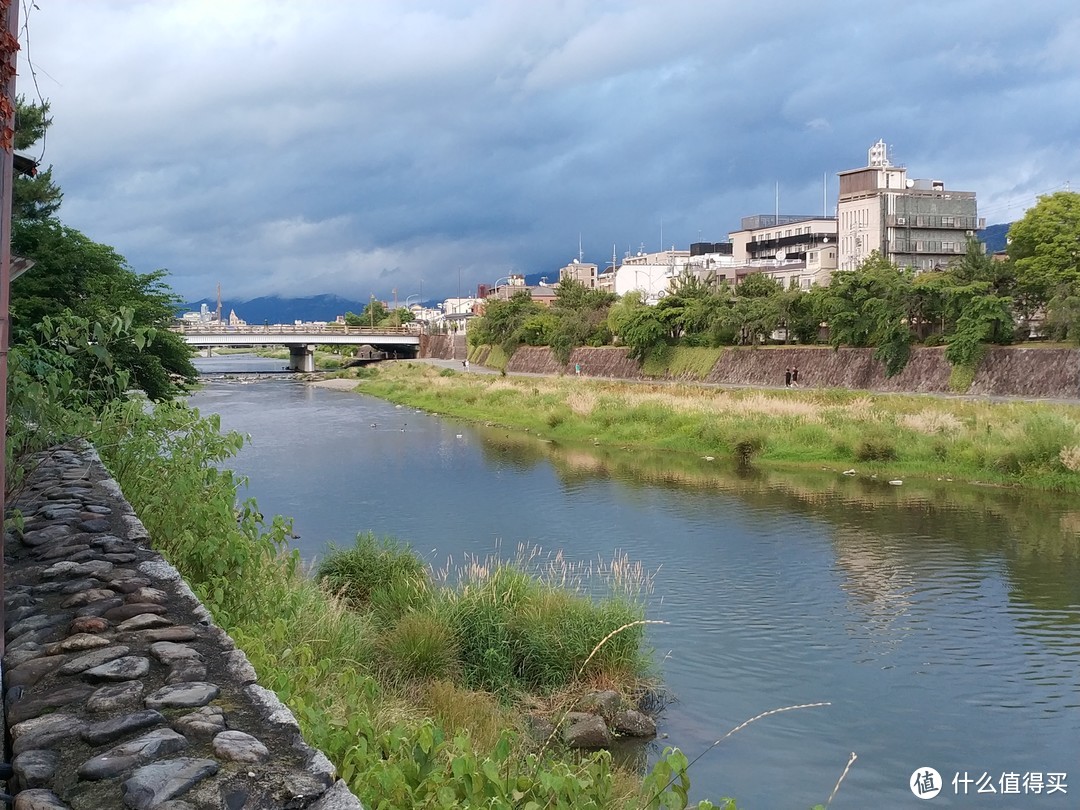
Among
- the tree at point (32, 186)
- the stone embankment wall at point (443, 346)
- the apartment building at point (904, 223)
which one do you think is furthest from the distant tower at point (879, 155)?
the tree at point (32, 186)

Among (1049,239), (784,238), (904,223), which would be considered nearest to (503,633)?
(1049,239)

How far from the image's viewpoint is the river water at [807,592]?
8945 millimetres

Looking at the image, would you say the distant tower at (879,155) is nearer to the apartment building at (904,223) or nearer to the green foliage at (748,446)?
the apartment building at (904,223)

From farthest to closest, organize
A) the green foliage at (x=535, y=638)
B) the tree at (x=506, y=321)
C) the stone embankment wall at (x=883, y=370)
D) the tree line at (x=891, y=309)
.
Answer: the tree at (x=506, y=321) < the tree line at (x=891, y=309) < the stone embankment wall at (x=883, y=370) < the green foliage at (x=535, y=638)

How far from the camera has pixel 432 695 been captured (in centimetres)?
838

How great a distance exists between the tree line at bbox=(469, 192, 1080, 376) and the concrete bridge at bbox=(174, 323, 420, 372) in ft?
79.2

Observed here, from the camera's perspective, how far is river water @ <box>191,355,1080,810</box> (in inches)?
352

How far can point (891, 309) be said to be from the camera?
37.5 meters

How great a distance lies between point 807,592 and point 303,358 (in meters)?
78.2

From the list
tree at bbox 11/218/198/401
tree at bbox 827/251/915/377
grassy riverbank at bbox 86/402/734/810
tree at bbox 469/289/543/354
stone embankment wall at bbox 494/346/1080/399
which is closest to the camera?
grassy riverbank at bbox 86/402/734/810

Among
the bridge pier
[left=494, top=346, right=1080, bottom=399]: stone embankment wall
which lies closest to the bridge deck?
the bridge pier

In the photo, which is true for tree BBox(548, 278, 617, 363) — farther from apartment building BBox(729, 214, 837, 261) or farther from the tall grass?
the tall grass

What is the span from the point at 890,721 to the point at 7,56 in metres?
9.20

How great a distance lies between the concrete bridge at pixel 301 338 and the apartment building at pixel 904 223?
39062 millimetres
